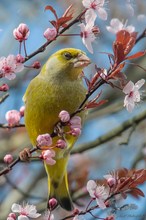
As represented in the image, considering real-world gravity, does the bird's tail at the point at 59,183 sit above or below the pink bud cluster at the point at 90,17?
below

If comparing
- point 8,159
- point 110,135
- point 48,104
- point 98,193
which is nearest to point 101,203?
point 98,193

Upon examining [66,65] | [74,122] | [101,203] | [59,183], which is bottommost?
[59,183]

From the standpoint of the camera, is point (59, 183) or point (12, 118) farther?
point (59, 183)

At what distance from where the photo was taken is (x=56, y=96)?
3104 millimetres

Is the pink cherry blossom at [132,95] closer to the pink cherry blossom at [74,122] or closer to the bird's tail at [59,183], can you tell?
the pink cherry blossom at [74,122]

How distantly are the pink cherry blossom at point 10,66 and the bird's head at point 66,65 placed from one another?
87cm

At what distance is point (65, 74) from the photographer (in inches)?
128

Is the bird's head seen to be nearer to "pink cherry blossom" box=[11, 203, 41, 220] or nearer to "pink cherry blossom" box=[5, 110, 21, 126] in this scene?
"pink cherry blossom" box=[5, 110, 21, 126]

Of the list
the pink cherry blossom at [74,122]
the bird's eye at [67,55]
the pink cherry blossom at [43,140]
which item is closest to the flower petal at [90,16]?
the pink cherry blossom at [74,122]

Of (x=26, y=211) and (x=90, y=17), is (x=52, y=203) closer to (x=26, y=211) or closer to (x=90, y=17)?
(x=26, y=211)

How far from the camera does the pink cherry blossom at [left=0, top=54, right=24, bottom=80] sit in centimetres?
222

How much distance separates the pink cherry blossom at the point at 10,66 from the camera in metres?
2.22

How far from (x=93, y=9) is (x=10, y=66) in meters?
0.44

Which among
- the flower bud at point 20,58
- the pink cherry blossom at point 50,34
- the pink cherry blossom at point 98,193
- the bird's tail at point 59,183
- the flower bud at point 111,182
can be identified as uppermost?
the pink cherry blossom at point 50,34
